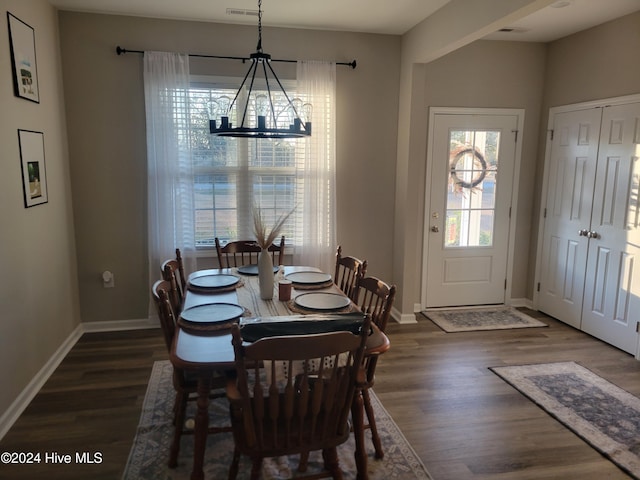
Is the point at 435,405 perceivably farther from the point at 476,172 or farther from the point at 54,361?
the point at 54,361

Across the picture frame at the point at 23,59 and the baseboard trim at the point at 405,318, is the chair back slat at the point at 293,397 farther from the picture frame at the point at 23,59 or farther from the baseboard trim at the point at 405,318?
the baseboard trim at the point at 405,318

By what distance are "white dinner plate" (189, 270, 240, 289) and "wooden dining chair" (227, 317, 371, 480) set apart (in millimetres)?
1007

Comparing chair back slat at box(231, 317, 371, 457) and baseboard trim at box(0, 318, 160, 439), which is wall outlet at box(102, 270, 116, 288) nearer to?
baseboard trim at box(0, 318, 160, 439)

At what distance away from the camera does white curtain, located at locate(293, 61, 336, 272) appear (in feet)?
13.5

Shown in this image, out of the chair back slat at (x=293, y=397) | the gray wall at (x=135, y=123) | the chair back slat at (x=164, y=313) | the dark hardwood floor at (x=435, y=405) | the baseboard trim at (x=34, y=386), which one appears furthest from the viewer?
the gray wall at (x=135, y=123)

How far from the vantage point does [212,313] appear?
2316 millimetres

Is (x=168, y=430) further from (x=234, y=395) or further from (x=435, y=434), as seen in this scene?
(x=435, y=434)

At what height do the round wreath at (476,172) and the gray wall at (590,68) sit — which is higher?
the gray wall at (590,68)

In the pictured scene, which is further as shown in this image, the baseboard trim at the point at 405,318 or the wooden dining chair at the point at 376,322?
the baseboard trim at the point at 405,318

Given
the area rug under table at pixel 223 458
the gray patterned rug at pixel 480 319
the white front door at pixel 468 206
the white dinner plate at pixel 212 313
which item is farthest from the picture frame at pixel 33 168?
the gray patterned rug at pixel 480 319

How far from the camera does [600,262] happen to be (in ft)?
13.3

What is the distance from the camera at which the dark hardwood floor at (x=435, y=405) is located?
2.38 metres

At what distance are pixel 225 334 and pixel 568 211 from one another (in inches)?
146

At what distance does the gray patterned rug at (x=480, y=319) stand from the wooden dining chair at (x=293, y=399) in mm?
2650
